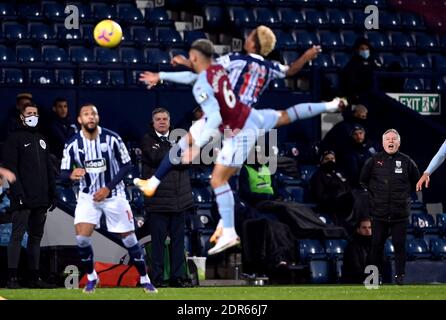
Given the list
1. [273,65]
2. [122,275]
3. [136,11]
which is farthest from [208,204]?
[273,65]

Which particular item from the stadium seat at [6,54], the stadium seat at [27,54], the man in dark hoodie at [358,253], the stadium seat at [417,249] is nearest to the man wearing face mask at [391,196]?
the man in dark hoodie at [358,253]

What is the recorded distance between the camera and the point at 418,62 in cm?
2100

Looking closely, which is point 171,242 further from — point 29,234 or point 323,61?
point 323,61

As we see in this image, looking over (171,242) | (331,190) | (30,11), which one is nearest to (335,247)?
(331,190)

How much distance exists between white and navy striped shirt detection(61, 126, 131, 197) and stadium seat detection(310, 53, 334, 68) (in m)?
7.41

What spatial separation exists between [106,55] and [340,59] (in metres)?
3.89

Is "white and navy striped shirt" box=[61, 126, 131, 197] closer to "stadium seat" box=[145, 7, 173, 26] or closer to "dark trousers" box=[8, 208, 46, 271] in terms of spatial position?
"dark trousers" box=[8, 208, 46, 271]

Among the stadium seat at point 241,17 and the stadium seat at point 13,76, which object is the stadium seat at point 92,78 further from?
the stadium seat at point 241,17

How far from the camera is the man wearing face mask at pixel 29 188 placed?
1398cm

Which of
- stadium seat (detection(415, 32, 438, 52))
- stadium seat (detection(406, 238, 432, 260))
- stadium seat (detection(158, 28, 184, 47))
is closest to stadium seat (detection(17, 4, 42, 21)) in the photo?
stadium seat (detection(158, 28, 184, 47))

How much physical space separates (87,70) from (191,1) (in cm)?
335

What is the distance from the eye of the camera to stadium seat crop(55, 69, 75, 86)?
58.9 feet

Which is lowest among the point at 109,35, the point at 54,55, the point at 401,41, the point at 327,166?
the point at 327,166

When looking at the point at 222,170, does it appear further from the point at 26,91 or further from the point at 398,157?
the point at 26,91
